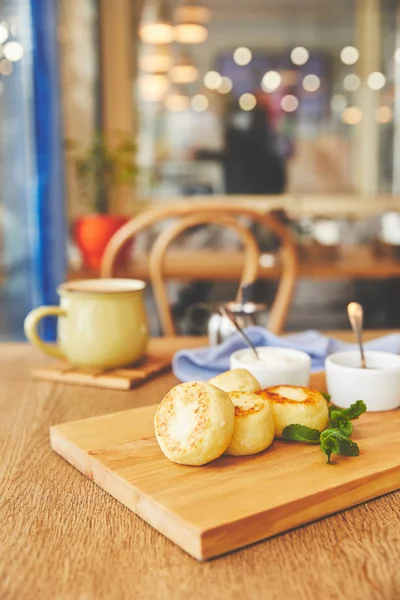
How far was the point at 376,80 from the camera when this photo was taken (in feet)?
22.5

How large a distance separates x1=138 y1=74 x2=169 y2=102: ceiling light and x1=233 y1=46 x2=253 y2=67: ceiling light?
2.49 ft

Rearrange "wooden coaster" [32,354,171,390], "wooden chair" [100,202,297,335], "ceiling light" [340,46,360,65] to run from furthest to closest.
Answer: "ceiling light" [340,46,360,65], "wooden chair" [100,202,297,335], "wooden coaster" [32,354,171,390]

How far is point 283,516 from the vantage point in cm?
61

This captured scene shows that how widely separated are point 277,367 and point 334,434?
204 mm

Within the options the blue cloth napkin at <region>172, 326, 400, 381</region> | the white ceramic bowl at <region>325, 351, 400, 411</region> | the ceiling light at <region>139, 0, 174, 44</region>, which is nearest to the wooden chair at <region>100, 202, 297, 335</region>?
the blue cloth napkin at <region>172, 326, 400, 381</region>

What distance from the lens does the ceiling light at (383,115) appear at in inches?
272

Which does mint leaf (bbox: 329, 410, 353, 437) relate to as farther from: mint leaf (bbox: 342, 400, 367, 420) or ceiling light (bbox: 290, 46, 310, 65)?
ceiling light (bbox: 290, 46, 310, 65)

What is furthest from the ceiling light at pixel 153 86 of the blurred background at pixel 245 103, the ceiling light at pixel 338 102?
the ceiling light at pixel 338 102

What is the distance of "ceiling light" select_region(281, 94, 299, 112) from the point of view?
6989 mm

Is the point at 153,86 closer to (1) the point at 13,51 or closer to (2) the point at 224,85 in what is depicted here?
(2) the point at 224,85

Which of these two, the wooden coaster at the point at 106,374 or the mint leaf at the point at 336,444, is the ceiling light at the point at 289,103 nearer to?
the wooden coaster at the point at 106,374

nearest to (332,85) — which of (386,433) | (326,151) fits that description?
(326,151)

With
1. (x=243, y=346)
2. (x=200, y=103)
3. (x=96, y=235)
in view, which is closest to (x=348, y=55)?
(x=200, y=103)

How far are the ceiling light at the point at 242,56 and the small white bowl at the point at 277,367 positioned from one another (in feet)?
21.1
